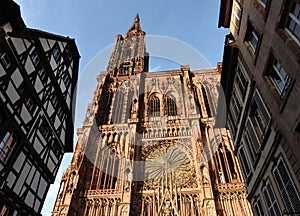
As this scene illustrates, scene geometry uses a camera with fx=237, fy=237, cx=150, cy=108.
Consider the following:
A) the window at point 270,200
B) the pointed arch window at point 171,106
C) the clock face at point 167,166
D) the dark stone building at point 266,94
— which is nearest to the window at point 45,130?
the dark stone building at point 266,94

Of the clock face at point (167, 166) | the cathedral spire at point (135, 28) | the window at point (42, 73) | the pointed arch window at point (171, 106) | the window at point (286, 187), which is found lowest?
the window at point (286, 187)

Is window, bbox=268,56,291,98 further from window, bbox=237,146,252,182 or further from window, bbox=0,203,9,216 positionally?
window, bbox=0,203,9,216

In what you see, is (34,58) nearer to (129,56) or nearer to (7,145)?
(7,145)

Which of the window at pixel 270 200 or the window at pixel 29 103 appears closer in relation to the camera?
the window at pixel 270 200

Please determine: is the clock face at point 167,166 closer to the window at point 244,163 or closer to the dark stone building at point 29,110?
the dark stone building at point 29,110

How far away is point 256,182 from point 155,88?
26.0m

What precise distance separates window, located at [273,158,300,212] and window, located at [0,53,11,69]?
10.8 meters

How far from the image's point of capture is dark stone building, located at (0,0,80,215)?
980 cm

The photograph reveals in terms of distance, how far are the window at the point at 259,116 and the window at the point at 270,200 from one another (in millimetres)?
1708

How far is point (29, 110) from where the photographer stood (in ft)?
37.9

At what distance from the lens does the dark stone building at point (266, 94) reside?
625cm

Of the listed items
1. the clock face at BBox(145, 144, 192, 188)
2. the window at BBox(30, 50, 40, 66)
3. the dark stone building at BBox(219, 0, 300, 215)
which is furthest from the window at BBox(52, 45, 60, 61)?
the clock face at BBox(145, 144, 192, 188)

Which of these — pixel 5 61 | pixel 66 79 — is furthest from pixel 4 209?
pixel 66 79

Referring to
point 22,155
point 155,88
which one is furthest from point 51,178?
point 155,88
